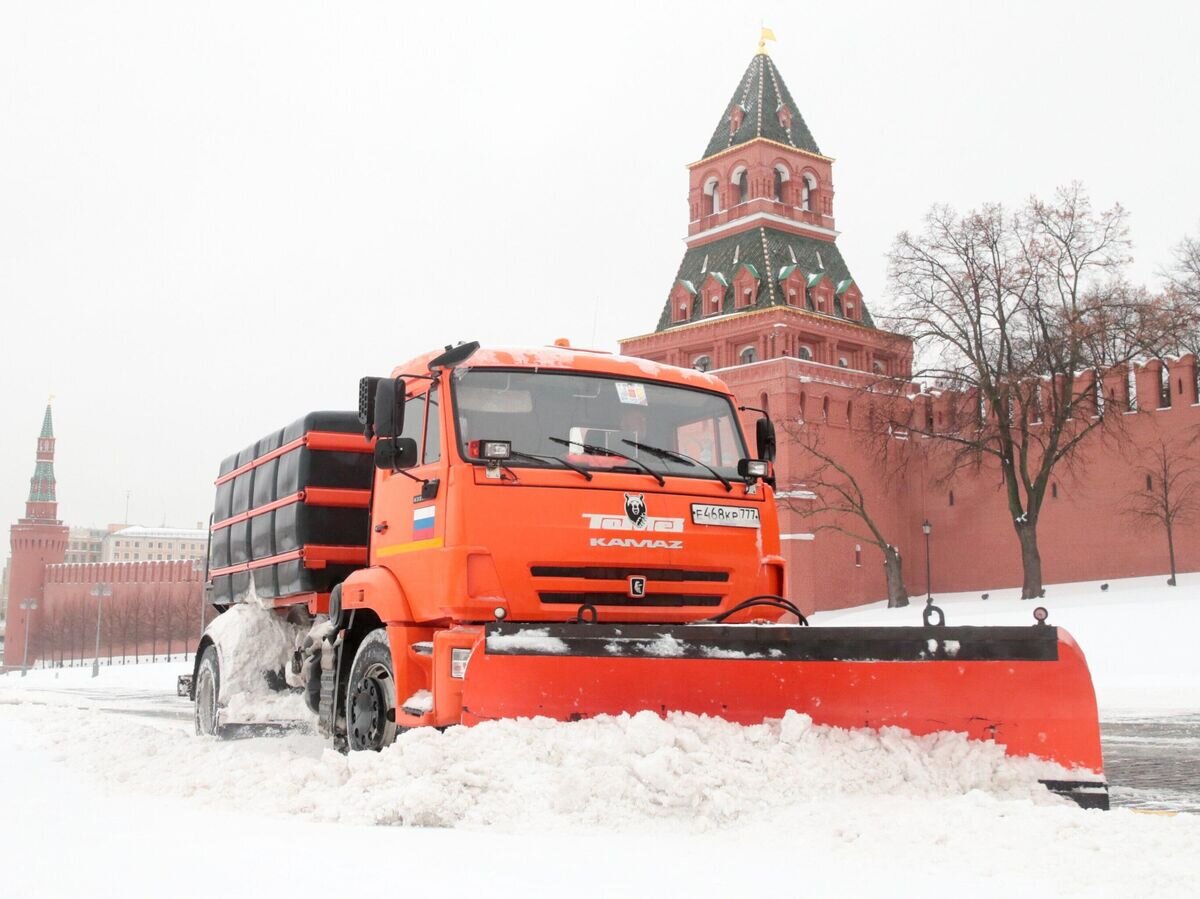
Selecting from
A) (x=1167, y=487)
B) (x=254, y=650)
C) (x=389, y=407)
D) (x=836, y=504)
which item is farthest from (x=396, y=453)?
(x=836, y=504)

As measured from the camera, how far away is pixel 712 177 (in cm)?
5412

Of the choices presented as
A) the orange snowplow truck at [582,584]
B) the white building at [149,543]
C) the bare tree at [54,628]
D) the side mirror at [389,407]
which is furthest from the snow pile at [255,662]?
the white building at [149,543]

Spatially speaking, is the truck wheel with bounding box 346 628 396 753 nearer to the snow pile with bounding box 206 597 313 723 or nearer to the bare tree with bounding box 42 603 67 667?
the snow pile with bounding box 206 597 313 723

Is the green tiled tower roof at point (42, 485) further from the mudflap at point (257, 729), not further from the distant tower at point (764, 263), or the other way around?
the mudflap at point (257, 729)

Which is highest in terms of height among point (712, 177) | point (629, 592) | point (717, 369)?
point (712, 177)

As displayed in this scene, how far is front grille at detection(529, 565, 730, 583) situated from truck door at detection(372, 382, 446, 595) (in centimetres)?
66

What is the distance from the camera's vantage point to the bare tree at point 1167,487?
1551 inches

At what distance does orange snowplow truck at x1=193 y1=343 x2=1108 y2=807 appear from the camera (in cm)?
627

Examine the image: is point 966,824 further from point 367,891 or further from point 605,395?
point 605,395

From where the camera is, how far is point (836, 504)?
47.3 metres

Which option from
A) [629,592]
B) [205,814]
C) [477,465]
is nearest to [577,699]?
[629,592]

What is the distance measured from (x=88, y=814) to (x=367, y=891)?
8.45 ft

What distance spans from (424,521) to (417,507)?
18 centimetres

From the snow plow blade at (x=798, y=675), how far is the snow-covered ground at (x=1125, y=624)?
31.1 feet
